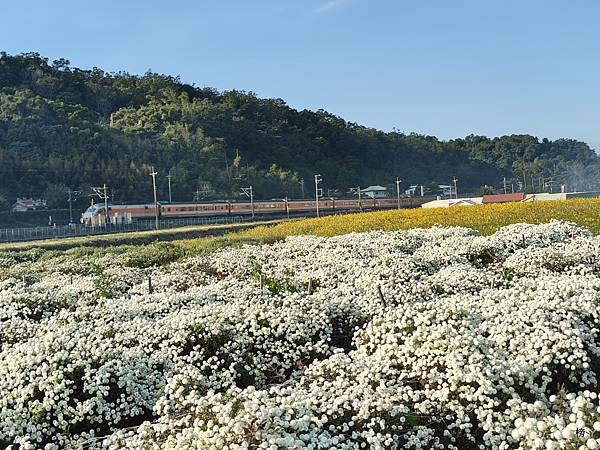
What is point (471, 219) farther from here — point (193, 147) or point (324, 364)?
point (193, 147)

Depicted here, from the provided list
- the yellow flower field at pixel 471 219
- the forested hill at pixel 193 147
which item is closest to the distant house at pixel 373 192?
the forested hill at pixel 193 147

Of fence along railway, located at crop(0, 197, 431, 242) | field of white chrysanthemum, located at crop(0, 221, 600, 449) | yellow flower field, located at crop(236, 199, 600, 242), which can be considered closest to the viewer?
field of white chrysanthemum, located at crop(0, 221, 600, 449)

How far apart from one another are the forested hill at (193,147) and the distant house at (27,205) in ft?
3.74

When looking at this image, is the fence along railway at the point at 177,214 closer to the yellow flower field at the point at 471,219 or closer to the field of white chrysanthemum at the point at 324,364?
the yellow flower field at the point at 471,219

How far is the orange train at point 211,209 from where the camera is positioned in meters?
54.4

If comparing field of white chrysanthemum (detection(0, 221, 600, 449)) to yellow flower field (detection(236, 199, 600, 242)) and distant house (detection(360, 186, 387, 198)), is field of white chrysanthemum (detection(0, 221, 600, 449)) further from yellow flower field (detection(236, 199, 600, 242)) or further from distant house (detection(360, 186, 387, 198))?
distant house (detection(360, 186, 387, 198))

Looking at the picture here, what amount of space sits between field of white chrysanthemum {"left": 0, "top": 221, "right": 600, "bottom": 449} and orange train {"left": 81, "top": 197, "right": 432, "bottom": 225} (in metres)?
43.0

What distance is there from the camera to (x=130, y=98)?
116 m

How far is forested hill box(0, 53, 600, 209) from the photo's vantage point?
74.2 metres

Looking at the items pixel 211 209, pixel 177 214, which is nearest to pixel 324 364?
pixel 177 214

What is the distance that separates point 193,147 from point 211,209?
36752 mm

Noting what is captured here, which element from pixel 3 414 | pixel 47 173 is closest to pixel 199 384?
pixel 3 414

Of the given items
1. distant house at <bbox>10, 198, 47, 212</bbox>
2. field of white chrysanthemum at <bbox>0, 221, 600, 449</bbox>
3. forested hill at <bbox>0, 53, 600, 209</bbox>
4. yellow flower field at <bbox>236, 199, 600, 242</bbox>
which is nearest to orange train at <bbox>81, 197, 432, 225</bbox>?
distant house at <bbox>10, 198, 47, 212</bbox>

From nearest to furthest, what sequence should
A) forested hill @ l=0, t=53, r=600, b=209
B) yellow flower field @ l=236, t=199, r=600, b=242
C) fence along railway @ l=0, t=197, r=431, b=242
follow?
yellow flower field @ l=236, t=199, r=600, b=242, fence along railway @ l=0, t=197, r=431, b=242, forested hill @ l=0, t=53, r=600, b=209
